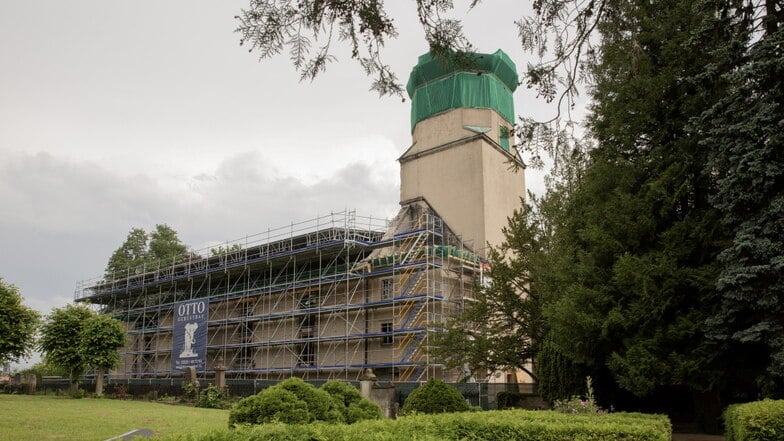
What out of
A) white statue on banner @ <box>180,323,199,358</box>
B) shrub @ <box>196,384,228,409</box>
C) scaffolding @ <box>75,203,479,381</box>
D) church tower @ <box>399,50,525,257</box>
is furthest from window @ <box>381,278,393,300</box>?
white statue on banner @ <box>180,323,199,358</box>

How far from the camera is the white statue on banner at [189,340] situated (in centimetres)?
3572

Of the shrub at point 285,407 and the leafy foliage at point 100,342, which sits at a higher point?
the leafy foliage at point 100,342

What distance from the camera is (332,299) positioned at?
108 ft

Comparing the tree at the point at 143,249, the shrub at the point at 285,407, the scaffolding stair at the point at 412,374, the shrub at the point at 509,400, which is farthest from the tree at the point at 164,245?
the shrub at the point at 285,407

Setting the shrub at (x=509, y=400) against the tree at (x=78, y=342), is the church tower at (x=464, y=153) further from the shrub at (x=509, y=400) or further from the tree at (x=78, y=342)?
the tree at (x=78, y=342)

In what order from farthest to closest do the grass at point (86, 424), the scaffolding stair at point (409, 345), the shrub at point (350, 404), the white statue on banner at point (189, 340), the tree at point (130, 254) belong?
the tree at point (130, 254) < the white statue on banner at point (189, 340) < the scaffolding stair at point (409, 345) < the grass at point (86, 424) < the shrub at point (350, 404)

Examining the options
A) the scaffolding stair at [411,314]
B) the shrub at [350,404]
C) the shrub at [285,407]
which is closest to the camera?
the shrub at [285,407]

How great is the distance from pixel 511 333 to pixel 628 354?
8467mm

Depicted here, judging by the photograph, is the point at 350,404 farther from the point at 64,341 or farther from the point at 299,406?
the point at 64,341

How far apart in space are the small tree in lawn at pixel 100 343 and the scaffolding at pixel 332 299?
5212 millimetres

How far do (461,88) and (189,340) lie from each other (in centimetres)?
2250

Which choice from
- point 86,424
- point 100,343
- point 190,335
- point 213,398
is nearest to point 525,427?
point 86,424

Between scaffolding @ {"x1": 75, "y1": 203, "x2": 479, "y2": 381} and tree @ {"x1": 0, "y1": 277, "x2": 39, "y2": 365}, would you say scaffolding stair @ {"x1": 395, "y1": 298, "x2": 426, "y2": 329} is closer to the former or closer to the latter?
scaffolding @ {"x1": 75, "y1": 203, "x2": 479, "y2": 381}

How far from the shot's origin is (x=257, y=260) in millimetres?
34656
